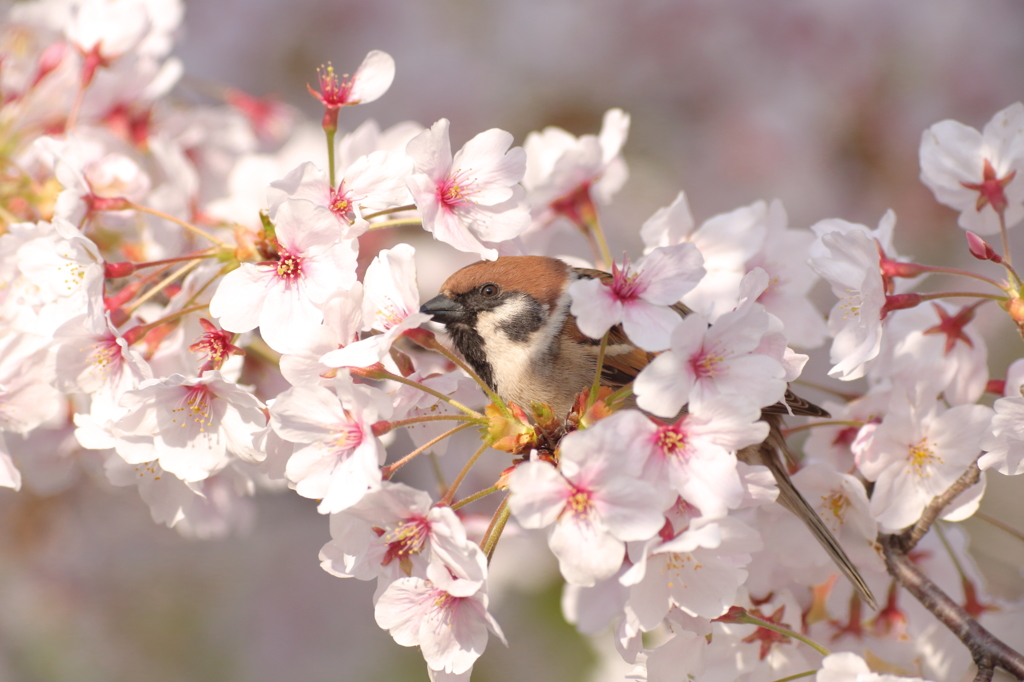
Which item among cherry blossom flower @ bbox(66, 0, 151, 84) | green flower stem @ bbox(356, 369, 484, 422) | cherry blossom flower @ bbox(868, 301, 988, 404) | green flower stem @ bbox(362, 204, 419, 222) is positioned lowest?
cherry blossom flower @ bbox(868, 301, 988, 404)

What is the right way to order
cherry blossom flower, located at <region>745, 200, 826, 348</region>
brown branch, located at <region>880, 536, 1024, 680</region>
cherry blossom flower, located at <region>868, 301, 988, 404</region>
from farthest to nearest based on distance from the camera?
cherry blossom flower, located at <region>745, 200, 826, 348</region> → cherry blossom flower, located at <region>868, 301, 988, 404</region> → brown branch, located at <region>880, 536, 1024, 680</region>

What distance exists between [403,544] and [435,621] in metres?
0.12

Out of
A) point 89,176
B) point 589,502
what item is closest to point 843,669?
point 589,502

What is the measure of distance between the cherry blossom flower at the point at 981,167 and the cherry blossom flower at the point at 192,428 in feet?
4.30

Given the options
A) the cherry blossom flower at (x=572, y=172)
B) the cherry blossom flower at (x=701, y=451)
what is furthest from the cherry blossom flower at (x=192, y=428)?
the cherry blossom flower at (x=572, y=172)

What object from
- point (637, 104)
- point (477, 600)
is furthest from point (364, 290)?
point (637, 104)

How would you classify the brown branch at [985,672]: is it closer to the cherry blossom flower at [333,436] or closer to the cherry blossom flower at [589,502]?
the cherry blossom flower at [589,502]

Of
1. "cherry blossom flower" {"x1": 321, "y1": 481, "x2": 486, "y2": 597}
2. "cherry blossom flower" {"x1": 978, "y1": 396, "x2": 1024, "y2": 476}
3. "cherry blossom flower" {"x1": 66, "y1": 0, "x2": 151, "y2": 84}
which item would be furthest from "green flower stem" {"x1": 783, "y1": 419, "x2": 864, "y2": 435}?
"cherry blossom flower" {"x1": 66, "y1": 0, "x2": 151, "y2": 84}

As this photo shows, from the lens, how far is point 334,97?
1.39 metres

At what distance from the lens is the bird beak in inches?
64.4

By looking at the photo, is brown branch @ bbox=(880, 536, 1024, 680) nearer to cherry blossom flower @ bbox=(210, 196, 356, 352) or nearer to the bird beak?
the bird beak

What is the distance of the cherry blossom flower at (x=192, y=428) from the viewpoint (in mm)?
1241

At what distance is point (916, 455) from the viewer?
138 cm

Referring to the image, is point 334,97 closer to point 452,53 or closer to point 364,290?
point 364,290
